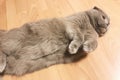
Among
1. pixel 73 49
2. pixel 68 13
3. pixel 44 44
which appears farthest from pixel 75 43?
pixel 68 13

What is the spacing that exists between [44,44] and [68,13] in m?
0.47

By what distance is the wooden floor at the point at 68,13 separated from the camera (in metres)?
1.26

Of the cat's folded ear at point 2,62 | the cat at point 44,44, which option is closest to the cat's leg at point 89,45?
the cat at point 44,44

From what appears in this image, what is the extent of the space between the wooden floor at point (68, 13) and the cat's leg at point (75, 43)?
96 mm

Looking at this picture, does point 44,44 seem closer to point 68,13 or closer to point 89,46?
point 89,46

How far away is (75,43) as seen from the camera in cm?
131

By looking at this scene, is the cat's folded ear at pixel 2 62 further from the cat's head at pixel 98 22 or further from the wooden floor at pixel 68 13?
the cat's head at pixel 98 22

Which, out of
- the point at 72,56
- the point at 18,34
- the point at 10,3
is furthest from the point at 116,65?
the point at 10,3

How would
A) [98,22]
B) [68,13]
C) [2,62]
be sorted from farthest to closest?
[68,13] < [98,22] < [2,62]

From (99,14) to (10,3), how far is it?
2.62 feet

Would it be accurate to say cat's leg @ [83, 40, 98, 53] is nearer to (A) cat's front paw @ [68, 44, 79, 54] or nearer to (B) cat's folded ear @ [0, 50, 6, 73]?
(A) cat's front paw @ [68, 44, 79, 54]

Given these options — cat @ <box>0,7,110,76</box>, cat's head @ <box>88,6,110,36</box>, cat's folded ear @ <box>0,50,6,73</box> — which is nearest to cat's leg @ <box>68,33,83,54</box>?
cat @ <box>0,7,110,76</box>

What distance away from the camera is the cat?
1249mm

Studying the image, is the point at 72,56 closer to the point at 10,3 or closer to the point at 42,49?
the point at 42,49
